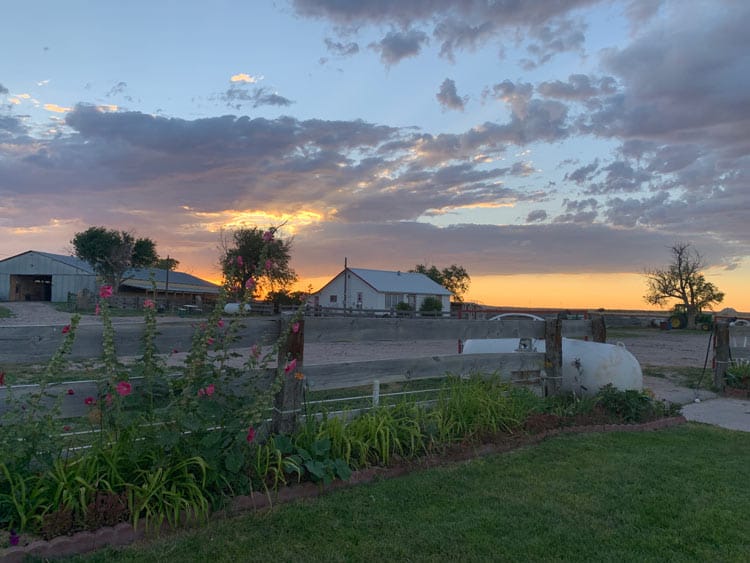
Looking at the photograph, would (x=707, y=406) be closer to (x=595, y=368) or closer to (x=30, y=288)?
(x=595, y=368)

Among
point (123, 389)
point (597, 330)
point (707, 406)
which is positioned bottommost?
point (707, 406)

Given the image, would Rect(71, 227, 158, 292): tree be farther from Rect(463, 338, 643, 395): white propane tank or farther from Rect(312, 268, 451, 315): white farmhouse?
Rect(463, 338, 643, 395): white propane tank

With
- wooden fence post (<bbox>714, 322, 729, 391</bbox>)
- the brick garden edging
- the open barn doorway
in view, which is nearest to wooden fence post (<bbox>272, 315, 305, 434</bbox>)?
the brick garden edging

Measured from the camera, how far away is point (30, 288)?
179 ft

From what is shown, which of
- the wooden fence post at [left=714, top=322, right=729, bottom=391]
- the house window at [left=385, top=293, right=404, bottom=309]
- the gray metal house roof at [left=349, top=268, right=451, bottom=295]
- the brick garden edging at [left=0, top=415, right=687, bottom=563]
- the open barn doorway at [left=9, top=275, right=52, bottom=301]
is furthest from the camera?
the open barn doorway at [left=9, top=275, right=52, bottom=301]

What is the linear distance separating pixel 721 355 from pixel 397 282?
142 feet

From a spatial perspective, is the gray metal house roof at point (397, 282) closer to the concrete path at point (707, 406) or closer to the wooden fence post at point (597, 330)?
the concrete path at point (707, 406)

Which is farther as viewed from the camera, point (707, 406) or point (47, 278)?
point (47, 278)

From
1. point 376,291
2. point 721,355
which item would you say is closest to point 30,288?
point 376,291

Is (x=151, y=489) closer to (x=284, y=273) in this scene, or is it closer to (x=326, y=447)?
(x=326, y=447)

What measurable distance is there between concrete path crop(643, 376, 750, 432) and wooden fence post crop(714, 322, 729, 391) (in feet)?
1.17

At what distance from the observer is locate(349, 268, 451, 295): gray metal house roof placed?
5172 cm

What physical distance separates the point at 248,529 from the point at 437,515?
1215 mm

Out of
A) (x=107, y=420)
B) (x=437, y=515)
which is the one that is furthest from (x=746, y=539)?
(x=107, y=420)
